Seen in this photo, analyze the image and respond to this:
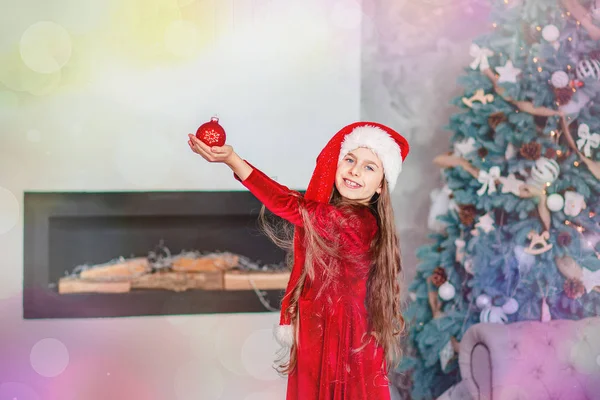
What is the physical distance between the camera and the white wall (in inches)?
143

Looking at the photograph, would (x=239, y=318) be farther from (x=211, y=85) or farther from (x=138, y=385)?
(x=211, y=85)

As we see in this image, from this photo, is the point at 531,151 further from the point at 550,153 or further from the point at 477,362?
the point at 477,362

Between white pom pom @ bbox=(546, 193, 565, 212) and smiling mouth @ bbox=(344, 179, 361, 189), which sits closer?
smiling mouth @ bbox=(344, 179, 361, 189)

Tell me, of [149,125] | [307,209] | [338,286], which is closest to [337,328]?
[338,286]

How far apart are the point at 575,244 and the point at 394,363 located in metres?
1.33

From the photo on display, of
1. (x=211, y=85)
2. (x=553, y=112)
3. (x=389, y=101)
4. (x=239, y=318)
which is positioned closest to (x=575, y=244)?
(x=553, y=112)

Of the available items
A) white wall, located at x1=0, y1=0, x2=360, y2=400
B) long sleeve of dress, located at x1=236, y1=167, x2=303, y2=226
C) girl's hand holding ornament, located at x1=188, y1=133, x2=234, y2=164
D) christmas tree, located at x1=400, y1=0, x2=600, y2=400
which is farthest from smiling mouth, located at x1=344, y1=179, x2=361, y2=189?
white wall, located at x1=0, y1=0, x2=360, y2=400

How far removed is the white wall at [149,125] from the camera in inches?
143

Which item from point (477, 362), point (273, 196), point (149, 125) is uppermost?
point (149, 125)

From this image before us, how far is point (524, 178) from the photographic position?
10.9 ft

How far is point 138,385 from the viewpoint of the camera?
3.73 meters

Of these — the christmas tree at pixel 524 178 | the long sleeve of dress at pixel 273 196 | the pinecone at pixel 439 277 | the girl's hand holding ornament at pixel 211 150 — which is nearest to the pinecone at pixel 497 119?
the christmas tree at pixel 524 178

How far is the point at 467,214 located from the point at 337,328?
1465 mm

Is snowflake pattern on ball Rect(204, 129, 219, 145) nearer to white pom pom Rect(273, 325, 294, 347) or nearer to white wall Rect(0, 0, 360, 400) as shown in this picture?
white pom pom Rect(273, 325, 294, 347)
